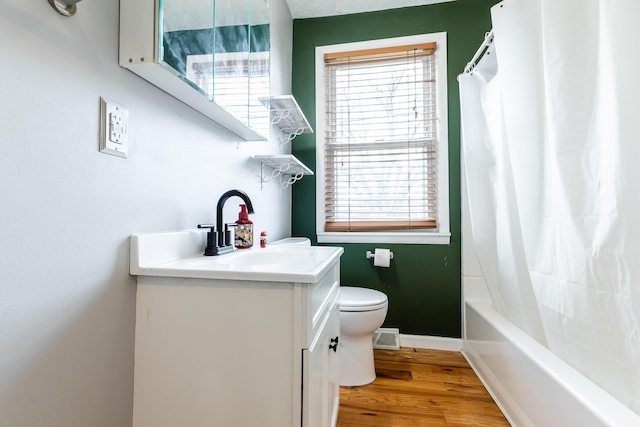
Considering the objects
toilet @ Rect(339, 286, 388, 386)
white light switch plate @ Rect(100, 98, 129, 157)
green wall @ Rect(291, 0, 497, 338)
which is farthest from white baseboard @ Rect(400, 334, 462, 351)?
white light switch plate @ Rect(100, 98, 129, 157)

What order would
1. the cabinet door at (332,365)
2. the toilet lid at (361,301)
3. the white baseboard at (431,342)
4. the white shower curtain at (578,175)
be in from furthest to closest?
the white baseboard at (431,342)
the toilet lid at (361,301)
the cabinet door at (332,365)
the white shower curtain at (578,175)

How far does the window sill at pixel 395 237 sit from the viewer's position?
201 centimetres

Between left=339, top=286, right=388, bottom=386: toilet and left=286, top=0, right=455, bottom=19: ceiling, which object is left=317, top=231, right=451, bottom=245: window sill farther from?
left=286, top=0, right=455, bottom=19: ceiling

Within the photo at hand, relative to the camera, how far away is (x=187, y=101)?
37.2 inches

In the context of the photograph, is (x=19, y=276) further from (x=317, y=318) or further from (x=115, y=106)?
(x=317, y=318)

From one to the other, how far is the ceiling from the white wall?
171 cm

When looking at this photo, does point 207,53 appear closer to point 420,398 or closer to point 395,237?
point 395,237

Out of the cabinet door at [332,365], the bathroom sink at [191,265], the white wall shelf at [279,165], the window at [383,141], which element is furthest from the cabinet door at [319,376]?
the window at [383,141]

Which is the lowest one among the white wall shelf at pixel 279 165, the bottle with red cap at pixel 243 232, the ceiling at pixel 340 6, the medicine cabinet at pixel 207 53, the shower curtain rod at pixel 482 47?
the bottle with red cap at pixel 243 232

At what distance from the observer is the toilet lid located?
4.89 feet

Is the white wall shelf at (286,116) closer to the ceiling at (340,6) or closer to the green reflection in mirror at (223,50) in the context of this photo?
the green reflection in mirror at (223,50)

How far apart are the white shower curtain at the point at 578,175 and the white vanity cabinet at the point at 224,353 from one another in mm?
836

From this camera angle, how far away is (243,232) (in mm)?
1199

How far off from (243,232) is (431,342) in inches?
61.9
